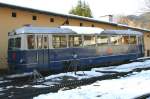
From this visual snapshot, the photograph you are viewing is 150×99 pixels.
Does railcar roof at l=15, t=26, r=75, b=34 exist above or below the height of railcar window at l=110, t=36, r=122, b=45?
above

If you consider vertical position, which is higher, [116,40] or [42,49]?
[116,40]

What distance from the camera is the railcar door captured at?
18.0 meters

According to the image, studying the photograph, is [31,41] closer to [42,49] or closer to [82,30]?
[42,49]

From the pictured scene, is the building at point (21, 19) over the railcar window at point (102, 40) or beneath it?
over

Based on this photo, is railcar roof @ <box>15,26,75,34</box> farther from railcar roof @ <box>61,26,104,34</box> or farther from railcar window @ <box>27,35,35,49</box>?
railcar roof @ <box>61,26,104,34</box>

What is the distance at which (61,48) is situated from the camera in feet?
63.3

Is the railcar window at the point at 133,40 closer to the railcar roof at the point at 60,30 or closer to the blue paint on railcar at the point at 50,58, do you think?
the railcar roof at the point at 60,30

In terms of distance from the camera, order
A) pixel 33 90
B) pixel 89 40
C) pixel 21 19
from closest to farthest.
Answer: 1. pixel 33 90
2. pixel 89 40
3. pixel 21 19

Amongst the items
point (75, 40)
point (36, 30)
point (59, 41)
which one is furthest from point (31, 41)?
point (75, 40)

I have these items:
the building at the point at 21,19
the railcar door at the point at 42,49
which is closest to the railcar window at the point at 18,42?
the railcar door at the point at 42,49

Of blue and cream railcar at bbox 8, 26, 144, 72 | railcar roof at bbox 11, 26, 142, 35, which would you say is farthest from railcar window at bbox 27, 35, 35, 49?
railcar roof at bbox 11, 26, 142, 35

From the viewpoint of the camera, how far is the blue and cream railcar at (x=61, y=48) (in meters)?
17.7

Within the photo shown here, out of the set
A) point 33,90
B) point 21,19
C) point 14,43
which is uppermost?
point 21,19

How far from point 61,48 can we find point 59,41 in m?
0.42
